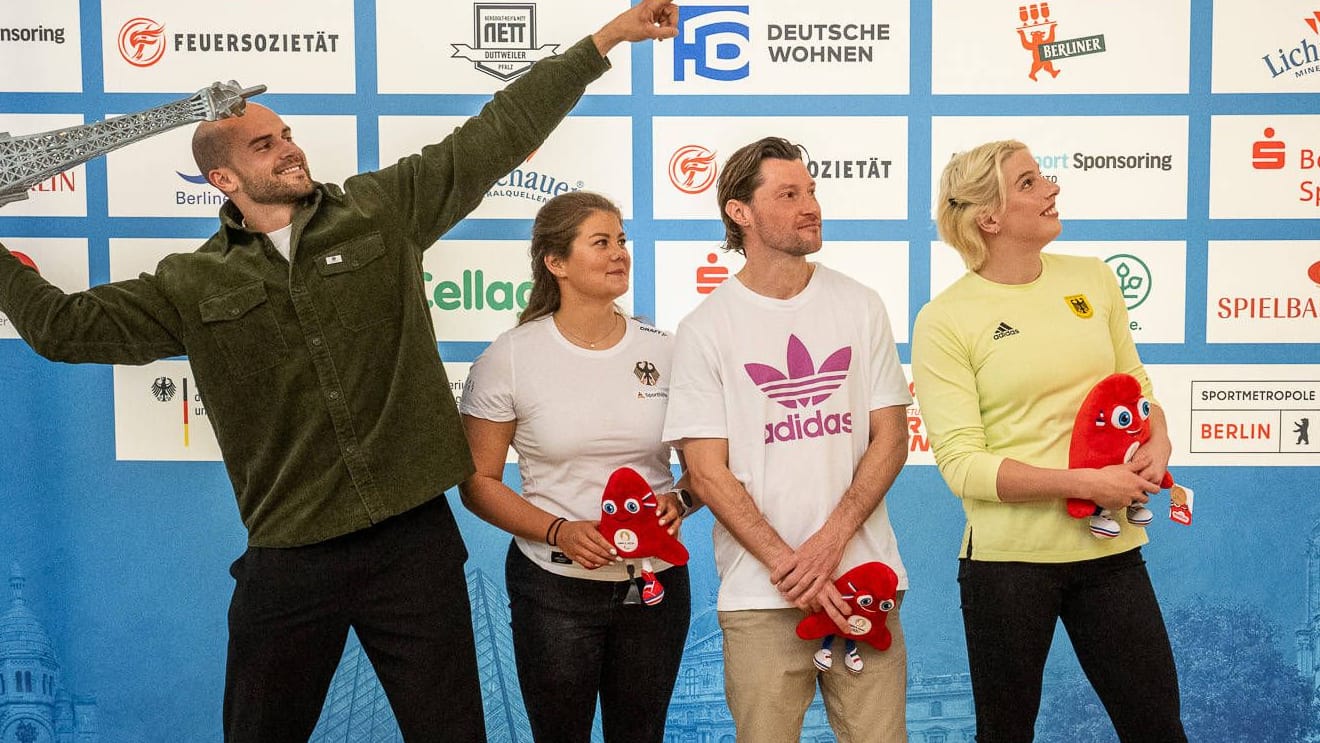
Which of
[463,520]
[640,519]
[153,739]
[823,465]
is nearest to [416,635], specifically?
[640,519]

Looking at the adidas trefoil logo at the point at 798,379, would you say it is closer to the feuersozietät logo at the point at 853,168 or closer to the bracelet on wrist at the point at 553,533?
the bracelet on wrist at the point at 553,533

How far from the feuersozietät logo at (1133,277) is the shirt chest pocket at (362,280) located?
2046mm

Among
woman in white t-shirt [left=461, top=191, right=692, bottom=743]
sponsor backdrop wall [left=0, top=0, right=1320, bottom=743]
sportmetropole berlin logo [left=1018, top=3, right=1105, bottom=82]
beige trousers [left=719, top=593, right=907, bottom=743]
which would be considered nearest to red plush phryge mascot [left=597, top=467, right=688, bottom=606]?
woman in white t-shirt [left=461, top=191, right=692, bottom=743]

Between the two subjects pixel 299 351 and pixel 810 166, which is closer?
pixel 299 351

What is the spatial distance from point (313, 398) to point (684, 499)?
721 millimetres

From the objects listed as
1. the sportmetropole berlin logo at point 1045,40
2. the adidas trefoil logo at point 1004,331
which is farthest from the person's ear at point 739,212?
the sportmetropole berlin logo at point 1045,40

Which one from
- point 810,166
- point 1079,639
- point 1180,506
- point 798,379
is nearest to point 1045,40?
point 810,166

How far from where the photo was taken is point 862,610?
2047 mm

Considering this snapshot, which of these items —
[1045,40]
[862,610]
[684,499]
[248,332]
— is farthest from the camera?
[1045,40]

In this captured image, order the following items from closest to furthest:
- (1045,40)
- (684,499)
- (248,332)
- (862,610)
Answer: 1. (862,610)
2. (248,332)
3. (684,499)
4. (1045,40)

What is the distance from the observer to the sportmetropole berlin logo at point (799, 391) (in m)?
2.11

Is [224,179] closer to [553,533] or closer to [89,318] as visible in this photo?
[89,318]

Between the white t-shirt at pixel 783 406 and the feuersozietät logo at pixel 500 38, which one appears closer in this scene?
the white t-shirt at pixel 783 406

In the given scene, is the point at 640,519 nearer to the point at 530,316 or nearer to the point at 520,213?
the point at 530,316
